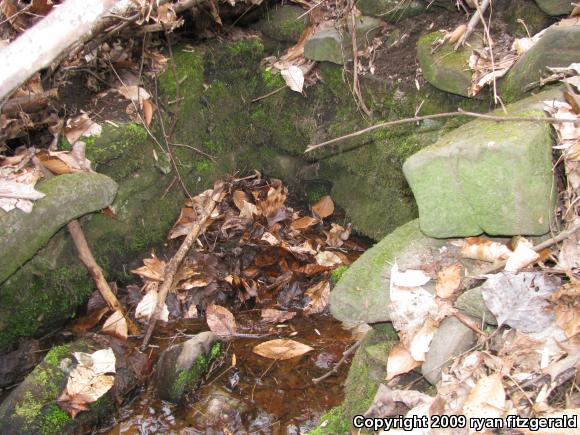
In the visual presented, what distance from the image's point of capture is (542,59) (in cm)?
274

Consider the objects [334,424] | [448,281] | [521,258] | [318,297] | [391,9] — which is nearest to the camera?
[521,258]

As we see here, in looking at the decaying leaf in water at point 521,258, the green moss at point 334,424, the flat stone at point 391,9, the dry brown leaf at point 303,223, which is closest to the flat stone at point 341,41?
the flat stone at point 391,9

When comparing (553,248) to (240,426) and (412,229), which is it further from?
(240,426)

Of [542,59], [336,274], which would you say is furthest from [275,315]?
[542,59]

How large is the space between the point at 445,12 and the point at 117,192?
8.46 feet

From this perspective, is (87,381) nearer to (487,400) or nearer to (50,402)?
(50,402)

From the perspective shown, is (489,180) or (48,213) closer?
(489,180)

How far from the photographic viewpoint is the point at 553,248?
89.7 inches

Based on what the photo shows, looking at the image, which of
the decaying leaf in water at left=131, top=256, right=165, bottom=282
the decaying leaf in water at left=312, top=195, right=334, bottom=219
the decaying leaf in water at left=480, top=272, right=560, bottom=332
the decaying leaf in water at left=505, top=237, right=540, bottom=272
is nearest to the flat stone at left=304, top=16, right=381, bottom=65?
the decaying leaf in water at left=312, top=195, right=334, bottom=219

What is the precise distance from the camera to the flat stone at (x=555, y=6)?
3.04 metres

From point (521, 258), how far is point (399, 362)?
681 mm

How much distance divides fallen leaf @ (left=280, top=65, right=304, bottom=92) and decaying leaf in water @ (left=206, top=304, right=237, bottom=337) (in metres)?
1.80

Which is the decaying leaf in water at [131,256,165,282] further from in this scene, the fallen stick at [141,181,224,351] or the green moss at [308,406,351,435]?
the green moss at [308,406,351,435]

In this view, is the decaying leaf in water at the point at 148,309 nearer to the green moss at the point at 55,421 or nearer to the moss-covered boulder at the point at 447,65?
the green moss at the point at 55,421
